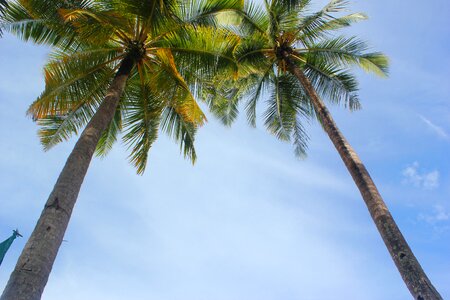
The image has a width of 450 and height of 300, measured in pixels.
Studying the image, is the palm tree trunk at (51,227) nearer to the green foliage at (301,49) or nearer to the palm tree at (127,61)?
the palm tree at (127,61)

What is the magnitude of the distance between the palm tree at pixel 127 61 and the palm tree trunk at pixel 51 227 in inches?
26.2

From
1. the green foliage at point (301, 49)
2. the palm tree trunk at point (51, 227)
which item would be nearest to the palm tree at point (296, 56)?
the green foliage at point (301, 49)

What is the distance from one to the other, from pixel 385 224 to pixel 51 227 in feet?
18.1

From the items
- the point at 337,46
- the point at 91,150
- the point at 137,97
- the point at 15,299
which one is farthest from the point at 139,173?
the point at 337,46

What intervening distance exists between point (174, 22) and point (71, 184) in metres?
5.28

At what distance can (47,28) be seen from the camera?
995cm

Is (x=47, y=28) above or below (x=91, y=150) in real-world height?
above

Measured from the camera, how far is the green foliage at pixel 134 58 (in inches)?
372

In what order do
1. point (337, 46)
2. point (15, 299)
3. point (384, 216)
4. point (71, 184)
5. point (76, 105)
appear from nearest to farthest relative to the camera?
point (15, 299), point (71, 184), point (384, 216), point (76, 105), point (337, 46)

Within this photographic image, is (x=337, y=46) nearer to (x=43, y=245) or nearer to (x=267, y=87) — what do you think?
(x=267, y=87)

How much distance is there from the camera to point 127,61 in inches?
396

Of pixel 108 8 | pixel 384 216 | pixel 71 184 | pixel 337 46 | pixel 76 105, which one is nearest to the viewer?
pixel 71 184

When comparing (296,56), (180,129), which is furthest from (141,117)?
(296,56)

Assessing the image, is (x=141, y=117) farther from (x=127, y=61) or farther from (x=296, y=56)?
(x=296, y=56)
